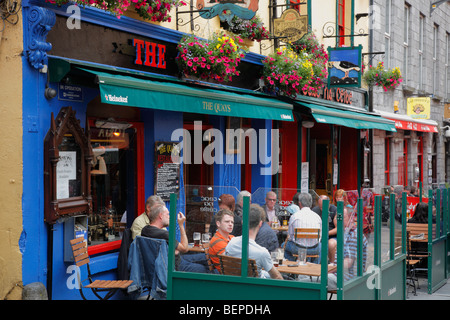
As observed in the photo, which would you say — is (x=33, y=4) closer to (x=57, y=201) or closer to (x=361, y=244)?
(x=57, y=201)

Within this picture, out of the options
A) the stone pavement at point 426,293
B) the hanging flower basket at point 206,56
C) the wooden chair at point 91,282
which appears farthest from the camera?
the stone pavement at point 426,293

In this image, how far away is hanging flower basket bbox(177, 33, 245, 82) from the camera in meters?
9.19

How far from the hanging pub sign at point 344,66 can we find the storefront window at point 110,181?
623cm

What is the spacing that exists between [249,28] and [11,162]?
5720 millimetres

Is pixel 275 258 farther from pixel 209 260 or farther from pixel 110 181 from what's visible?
pixel 110 181

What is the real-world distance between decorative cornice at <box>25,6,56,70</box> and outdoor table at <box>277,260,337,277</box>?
346cm

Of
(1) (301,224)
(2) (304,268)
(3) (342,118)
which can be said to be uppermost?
(3) (342,118)

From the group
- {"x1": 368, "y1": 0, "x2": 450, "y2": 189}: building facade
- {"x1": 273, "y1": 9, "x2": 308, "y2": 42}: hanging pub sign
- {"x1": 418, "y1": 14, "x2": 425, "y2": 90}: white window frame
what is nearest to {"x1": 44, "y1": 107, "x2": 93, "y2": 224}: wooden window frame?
{"x1": 273, "y1": 9, "x2": 308, "y2": 42}: hanging pub sign

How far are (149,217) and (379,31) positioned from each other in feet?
42.3

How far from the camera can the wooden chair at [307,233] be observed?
6.57 meters

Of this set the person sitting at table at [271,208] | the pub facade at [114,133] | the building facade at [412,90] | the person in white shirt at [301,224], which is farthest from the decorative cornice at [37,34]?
the building facade at [412,90]

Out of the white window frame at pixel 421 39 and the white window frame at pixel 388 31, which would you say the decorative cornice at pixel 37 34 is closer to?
the white window frame at pixel 388 31

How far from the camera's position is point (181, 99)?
331 inches

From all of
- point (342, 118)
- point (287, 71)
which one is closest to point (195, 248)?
point (287, 71)
